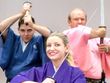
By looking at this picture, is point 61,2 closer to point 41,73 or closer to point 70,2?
point 70,2

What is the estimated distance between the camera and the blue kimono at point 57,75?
5.32 feet

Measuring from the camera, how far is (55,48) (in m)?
1.65

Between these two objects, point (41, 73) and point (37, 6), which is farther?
point (37, 6)

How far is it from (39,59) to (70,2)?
0.78m

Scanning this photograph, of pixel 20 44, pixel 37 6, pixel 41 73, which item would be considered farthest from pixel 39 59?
pixel 37 6

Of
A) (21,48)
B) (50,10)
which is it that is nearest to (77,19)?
(21,48)

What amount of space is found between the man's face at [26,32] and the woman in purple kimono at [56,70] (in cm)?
33

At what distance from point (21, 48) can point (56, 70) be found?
A: 1.40 feet

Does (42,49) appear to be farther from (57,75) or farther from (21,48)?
(57,75)

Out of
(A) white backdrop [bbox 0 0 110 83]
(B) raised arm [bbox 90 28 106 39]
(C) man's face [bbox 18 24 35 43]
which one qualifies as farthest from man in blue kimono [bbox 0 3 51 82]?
(A) white backdrop [bbox 0 0 110 83]

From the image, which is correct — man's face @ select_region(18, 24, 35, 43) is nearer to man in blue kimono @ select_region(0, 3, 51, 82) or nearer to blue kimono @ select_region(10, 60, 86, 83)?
man in blue kimono @ select_region(0, 3, 51, 82)

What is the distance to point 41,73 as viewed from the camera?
65.9 inches

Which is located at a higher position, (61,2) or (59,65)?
(61,2)

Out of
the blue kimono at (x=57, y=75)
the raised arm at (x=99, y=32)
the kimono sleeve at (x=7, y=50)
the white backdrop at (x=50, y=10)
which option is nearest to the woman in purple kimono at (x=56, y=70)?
the blue kimono at (x=57, y=75)
